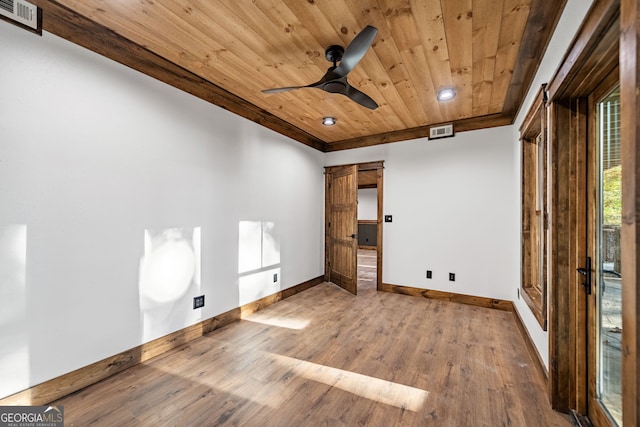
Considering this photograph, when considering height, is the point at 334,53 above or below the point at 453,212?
above

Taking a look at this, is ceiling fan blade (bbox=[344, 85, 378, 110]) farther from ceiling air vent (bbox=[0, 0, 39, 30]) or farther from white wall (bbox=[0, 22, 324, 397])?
ceiling air vent (bbox=[0, 0, 39, 30])

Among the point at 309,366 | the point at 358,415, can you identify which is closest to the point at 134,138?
the point at 309,366

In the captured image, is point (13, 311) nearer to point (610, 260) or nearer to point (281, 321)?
point (281, 321)

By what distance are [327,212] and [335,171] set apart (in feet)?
2.53

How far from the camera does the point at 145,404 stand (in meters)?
1.80

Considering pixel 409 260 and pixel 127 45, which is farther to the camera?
pixel 409 260

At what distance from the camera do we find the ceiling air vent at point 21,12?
162 centimetres

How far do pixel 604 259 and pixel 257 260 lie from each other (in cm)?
322

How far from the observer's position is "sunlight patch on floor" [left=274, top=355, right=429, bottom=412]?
1.84 m

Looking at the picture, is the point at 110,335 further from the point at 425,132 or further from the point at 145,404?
the point at 425,132

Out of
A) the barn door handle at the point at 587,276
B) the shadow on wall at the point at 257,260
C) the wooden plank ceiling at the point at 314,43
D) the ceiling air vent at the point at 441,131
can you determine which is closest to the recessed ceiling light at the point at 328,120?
the wooden plank ceiling at the point at 314,43

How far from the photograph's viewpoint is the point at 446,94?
3.01 metres

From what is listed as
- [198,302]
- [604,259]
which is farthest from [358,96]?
[198,302]

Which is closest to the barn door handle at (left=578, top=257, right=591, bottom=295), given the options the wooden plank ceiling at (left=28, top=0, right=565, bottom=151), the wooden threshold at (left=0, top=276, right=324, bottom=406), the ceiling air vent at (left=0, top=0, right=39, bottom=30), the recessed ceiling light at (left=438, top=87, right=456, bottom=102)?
the wooden plank ceiling at (left=28, top=0, right=565, bottom=151)
